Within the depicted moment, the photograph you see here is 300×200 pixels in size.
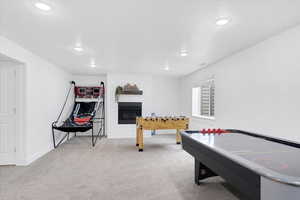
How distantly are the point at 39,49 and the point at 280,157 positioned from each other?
4089 mm

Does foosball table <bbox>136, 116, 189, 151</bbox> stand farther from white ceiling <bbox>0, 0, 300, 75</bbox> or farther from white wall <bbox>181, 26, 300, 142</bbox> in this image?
white ceiling <bbox>0, 0, 300, 75</bbox>

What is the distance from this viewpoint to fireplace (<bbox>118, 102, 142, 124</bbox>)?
5.92 meters

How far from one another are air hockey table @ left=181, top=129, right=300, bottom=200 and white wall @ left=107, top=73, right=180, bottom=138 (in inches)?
156

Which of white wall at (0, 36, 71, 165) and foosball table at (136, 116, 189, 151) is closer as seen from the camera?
white wall at (0, 36, 71, 165)

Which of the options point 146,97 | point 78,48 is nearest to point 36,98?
point 78,48

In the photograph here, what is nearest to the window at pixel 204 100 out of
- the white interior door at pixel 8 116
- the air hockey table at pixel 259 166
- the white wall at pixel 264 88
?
the white wall at pixel 264 88

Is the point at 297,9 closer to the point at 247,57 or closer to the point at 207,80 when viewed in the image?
the point at 247,57

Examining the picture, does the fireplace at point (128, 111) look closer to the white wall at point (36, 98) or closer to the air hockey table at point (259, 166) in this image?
the white wall at point (36, 98)

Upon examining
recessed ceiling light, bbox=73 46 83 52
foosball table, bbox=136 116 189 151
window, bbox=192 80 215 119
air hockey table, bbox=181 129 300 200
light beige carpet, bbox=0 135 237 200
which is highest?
recessed ceiling light, bbox=73 46 83 52

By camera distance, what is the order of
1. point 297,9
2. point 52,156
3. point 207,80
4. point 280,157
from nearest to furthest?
1. point 280,157
2. point 297,9
3. point 52,156
4. point 207,80

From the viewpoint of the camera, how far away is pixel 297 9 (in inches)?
73.9

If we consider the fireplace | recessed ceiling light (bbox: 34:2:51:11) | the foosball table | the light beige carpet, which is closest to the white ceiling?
recessed ceiling light (bbox: 34:2:51:11)

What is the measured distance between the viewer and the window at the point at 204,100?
5023 millimetres

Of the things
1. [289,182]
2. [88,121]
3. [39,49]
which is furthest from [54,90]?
[289,182]
